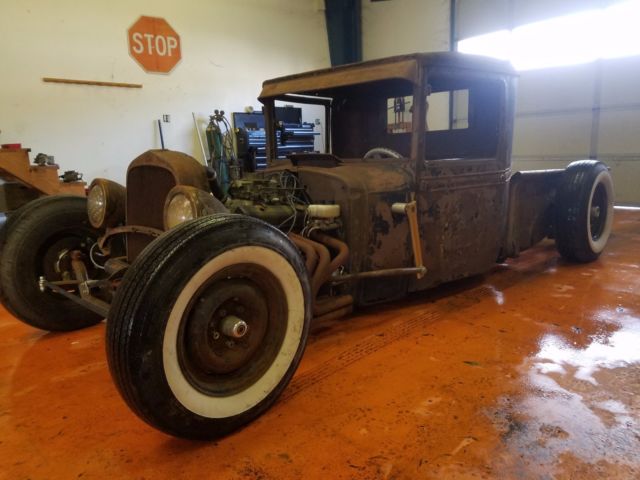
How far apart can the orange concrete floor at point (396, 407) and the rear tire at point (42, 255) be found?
130mm

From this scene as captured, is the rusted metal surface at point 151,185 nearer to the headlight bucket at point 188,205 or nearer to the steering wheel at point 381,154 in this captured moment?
the headlight bucket at point 188,205

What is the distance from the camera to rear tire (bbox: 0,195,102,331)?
2.40 meters

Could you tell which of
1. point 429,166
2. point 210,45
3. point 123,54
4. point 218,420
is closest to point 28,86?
point 123,54

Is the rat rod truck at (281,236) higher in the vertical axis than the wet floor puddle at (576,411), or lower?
higher

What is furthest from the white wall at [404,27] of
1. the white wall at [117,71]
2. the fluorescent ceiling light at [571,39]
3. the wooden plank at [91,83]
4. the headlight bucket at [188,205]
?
the headlight bucket at [188,205]

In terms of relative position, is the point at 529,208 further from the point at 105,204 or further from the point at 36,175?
the point at 36,175

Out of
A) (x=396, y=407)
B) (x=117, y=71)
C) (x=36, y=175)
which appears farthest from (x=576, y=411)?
(x=117, y=71)

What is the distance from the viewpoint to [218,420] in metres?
1.50

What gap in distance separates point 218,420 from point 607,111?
808 cm

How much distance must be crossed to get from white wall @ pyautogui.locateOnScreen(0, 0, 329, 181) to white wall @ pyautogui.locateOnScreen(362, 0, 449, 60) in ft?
5.94

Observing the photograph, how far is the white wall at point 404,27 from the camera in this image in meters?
9.12

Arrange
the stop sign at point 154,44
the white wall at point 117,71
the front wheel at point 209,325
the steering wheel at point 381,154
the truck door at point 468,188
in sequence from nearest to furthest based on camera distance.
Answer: the front wheel at point 209,325
the truck door at point 468,188
the steering wheel at point 381,154
the white wall at point 117,71
the stop sign at point 154,44

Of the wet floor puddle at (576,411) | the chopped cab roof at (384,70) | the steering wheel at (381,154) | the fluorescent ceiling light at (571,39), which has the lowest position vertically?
the wet floor puddle at (576,411)

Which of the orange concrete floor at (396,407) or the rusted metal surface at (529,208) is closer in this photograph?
the orange concrete floor at (396,407)
